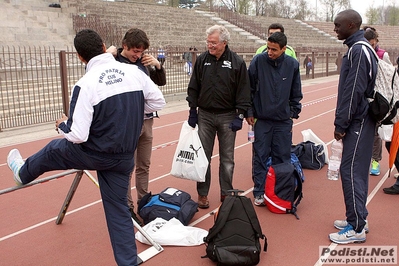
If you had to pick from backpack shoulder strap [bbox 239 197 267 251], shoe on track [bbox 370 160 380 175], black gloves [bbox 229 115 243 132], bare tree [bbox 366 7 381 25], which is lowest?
shoe on track [bbox 370 160 380 175]

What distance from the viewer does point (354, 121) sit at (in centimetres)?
374

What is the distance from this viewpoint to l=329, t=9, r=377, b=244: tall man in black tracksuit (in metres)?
3.59

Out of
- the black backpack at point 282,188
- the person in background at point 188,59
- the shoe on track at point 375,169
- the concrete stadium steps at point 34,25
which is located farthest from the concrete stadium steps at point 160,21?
the black backpack at point 282,188

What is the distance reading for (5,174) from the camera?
20.9 feet

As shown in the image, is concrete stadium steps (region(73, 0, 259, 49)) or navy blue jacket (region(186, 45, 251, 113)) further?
concrete stadium steps (region(73, 0, 259, 49))

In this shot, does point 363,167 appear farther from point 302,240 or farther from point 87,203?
point 87,203

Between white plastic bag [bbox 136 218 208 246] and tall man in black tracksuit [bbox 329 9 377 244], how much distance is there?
1264mm

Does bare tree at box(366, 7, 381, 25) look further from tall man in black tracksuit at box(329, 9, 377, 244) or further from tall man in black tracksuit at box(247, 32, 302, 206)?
tall man in black tracksuit at box(329, 9, 377, 244)

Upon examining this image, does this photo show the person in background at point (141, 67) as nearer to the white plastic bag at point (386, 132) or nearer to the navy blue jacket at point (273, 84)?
the navy blue jacket at point (273, 84)

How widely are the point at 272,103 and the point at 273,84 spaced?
209 millimetres

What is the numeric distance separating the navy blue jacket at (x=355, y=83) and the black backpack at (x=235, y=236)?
1.12 m

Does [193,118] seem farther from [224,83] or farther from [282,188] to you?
[282,188]

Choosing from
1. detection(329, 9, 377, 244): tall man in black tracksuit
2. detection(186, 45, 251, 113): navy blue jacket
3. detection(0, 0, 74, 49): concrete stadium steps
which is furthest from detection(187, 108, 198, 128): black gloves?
detection(0, 0, 74, 49): concrete stadium steps

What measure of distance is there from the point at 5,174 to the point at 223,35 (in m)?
4.07
